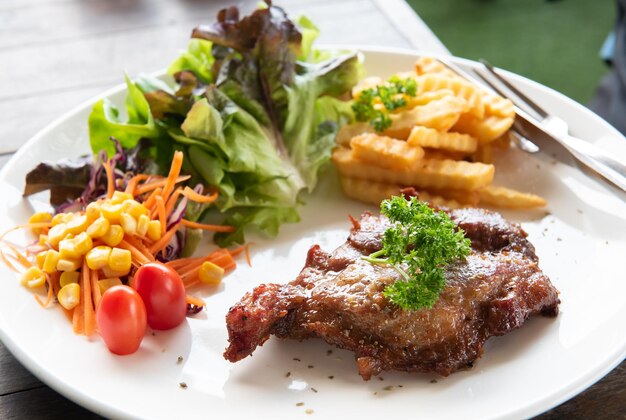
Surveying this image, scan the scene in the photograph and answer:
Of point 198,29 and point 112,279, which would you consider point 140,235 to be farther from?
point 198,29

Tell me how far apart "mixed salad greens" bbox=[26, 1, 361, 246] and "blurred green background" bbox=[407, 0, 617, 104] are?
4949 mm

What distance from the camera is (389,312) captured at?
Answer: 274cm

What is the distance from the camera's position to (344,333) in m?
2.82

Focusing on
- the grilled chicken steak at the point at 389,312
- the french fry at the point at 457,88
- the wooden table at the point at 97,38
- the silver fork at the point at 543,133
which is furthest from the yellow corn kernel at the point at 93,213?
the silver fork at the point at 543,133

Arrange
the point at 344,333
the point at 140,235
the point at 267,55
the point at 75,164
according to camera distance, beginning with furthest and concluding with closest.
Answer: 1. the point at 267,55
2. the point at 75,164
3. the point at 140,235
4. the point at 344,333

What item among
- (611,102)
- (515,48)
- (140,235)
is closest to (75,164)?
(140,235)

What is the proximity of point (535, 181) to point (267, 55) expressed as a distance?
5.44 feet

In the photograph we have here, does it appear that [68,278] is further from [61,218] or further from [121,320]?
[121,320]

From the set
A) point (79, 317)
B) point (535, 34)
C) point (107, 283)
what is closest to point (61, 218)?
point (107, 283)

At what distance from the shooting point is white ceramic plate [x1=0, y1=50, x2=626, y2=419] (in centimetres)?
264

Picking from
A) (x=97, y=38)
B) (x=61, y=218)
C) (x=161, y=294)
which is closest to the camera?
(x=161, y=294)

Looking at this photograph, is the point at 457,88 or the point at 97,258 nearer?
the point at 97,258

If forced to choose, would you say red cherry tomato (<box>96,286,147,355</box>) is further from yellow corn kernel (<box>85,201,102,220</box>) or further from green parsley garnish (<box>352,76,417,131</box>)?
green parsley garnish (<box>352,76,417,131</box>)

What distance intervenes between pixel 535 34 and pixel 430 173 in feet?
20.7
